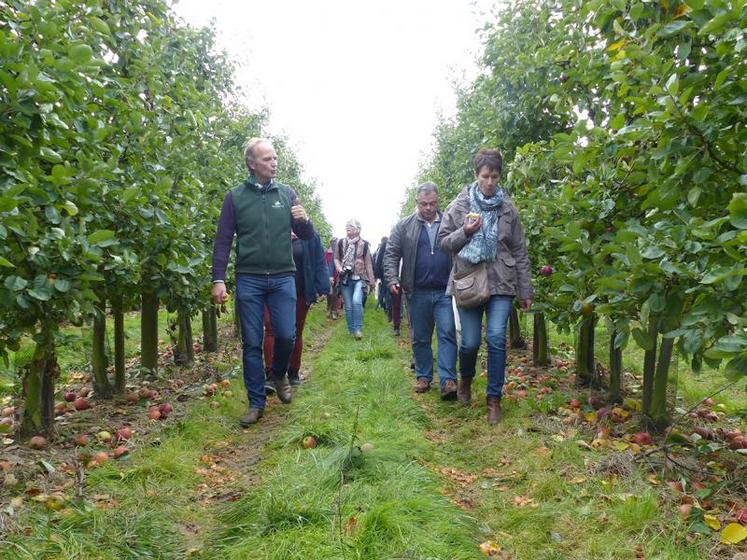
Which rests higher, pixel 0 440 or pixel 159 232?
pixel 159 232

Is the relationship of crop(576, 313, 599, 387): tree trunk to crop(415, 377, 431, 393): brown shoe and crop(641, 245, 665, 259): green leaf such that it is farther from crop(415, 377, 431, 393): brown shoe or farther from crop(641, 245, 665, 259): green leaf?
crop(641, 245, 665, 259): green leaf

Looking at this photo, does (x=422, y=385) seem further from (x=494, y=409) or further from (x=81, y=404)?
(x=81, y=404)

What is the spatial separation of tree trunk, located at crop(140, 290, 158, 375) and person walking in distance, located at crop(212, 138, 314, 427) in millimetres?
1432

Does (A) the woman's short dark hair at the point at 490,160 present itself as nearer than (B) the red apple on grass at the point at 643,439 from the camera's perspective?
No

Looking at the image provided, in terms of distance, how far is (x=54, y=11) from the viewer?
319 cm

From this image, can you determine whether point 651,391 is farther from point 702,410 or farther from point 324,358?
point 324,358

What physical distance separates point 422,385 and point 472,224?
2.22 m

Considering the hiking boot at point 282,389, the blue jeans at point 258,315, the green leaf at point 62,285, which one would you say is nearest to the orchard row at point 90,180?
the green leaf at point 62,285

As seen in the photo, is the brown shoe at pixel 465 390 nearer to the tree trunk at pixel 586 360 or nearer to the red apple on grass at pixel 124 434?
the tree trunk at pixel 586 360

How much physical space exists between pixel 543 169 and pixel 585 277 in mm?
1696

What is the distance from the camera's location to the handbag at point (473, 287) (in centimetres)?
494

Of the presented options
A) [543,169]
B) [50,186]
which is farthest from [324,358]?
[50,186]

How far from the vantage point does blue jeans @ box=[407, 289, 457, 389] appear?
5.85 m

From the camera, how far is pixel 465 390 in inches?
222
